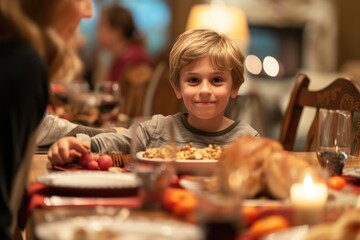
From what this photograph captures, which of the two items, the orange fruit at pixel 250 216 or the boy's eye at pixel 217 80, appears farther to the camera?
the boy's eye at pixel 217 80

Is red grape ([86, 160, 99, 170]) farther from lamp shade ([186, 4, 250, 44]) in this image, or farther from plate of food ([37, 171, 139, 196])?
lamp shade ([186, 4, 250, 44])

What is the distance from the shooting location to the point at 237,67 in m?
1.80

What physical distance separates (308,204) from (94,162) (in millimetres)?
594

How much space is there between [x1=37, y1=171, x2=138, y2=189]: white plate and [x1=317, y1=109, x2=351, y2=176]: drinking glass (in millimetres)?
466

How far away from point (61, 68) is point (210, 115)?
548 millimetres

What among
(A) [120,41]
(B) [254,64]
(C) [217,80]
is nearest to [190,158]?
(C) [217,80]

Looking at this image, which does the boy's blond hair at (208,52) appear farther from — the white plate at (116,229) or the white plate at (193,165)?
the white plate at (116,229)

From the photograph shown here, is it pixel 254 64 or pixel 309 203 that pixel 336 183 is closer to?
pixel 309 203

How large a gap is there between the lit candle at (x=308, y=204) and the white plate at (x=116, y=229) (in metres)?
0.18

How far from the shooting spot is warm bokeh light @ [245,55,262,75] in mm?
6900

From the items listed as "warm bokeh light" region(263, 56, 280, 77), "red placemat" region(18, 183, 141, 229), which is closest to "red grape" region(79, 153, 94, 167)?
"red placemat" region(18, 183, 141, 229)

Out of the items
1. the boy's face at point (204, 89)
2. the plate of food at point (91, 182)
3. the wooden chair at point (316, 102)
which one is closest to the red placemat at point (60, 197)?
the plate of food at point (91, 182)

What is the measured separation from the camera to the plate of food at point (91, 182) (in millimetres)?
1311

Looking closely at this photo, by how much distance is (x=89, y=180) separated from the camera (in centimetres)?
139
